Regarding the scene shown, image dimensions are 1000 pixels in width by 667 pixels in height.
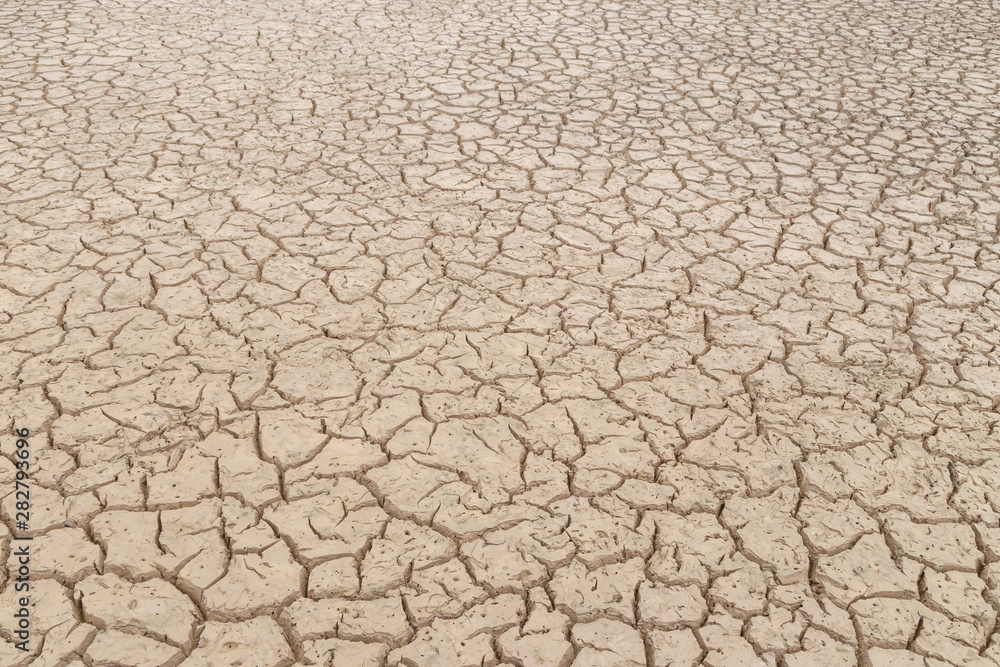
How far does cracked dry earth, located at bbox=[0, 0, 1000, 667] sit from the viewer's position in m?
1.74

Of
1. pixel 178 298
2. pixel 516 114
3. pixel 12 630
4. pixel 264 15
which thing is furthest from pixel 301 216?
pixel 264 15

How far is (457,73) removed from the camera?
189 inches

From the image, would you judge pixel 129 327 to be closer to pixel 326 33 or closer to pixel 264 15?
pixel 326 33

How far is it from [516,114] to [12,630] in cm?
342

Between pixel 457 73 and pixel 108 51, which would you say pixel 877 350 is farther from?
pixel 108 51

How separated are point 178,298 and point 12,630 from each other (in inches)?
52.3

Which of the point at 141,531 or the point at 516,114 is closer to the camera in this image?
the point at 141,531

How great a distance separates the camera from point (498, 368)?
247 centimetres

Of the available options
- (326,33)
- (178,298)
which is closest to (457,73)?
(326,33)

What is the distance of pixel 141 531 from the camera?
6.14ft

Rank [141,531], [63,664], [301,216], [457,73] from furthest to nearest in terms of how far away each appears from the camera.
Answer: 1. [457,73]
2. [301,216]
3. [141,531]
4. [63,664]

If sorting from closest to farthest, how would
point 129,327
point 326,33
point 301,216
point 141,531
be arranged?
point 141,531 < point 129,327 < point 301,216 < point 326,33

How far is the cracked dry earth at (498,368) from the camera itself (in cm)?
174

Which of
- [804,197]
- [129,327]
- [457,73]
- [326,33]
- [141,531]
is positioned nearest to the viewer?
[141,531]
